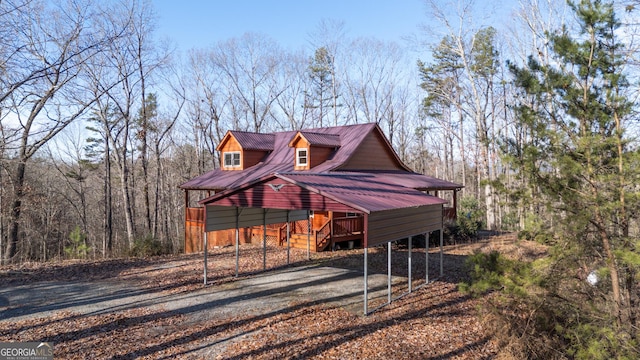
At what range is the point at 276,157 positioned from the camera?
2253 cm

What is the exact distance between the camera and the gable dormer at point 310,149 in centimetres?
1975

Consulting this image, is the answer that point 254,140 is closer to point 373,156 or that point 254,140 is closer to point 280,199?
point 373,156

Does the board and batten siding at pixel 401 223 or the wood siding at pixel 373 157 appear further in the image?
the wood siding at pixel 373 157

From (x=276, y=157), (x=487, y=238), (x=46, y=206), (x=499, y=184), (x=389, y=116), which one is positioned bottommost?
(x=487, y=238)

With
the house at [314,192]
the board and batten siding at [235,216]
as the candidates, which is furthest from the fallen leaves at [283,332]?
the board and batten siding at [235,216]

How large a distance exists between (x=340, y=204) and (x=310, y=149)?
10.5 metres

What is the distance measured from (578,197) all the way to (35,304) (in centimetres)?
1285

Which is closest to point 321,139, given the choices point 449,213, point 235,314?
point 449,213

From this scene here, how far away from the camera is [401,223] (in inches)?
411

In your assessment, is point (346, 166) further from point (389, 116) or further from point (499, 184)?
point (389, 116)

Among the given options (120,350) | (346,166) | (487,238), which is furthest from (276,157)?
(120,350)

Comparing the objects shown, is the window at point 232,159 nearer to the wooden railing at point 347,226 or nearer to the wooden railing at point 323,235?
the wooden railing at point 323,235

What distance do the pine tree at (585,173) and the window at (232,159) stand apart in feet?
61.0

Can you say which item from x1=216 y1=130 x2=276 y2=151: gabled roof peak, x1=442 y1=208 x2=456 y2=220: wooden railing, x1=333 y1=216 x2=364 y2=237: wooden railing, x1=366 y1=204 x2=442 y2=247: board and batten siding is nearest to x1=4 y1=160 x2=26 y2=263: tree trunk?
x1=216 y1=130 x2=276 y2=151: gabled roof peak
